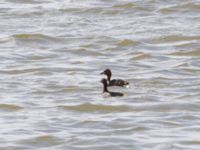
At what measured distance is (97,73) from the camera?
53.3 ft

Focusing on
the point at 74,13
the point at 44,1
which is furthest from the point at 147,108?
the point at 44,1

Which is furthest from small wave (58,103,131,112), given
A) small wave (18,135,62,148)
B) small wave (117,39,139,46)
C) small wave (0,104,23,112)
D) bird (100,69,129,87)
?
small wave (117,39,139,46)

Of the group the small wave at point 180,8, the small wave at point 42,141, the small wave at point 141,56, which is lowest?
the small wave at point 42,141

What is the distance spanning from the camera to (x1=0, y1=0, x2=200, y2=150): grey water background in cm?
1236

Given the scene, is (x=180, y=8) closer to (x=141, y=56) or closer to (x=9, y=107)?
(x=141, y=56)

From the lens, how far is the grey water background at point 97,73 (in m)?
12.4

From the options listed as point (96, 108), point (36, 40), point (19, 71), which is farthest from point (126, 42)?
point (96, 108)

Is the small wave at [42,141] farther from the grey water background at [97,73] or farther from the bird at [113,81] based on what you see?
the bird at [113,81]

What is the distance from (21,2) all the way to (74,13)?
2.26 meters

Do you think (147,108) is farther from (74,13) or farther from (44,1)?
(44,1)

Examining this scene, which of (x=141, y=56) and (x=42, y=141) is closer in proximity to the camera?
(x=42, y=141)

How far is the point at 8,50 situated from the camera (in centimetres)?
1845

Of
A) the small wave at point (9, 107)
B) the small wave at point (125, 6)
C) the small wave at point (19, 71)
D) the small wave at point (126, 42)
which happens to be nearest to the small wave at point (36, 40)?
the small wave at point (126, 42)

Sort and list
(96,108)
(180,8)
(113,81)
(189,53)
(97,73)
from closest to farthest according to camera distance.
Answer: (96,108) → (113,81) → (97,73) → (189,53) → (180,8)
